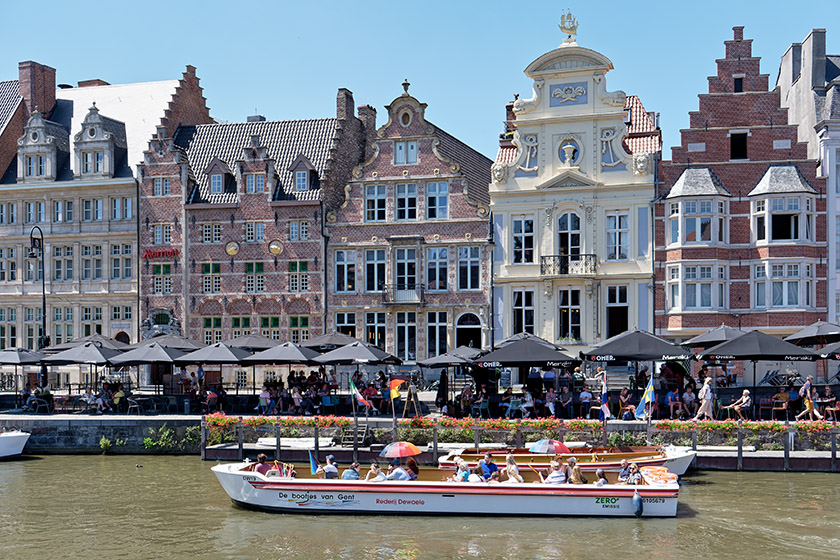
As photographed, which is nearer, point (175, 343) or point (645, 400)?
point (645, 400)

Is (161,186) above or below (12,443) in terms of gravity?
above

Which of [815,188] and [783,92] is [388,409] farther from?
[783,92]

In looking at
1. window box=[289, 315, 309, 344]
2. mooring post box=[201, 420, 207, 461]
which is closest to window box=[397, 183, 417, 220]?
window box=[289, 315, 309, 344]

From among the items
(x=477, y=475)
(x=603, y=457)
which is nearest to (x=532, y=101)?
(x=603, y=457)

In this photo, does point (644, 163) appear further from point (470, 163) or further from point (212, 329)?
point (212, 329)

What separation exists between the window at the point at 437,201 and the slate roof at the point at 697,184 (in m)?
9.46

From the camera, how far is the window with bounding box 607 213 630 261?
3912cm

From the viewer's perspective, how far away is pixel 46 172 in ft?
156

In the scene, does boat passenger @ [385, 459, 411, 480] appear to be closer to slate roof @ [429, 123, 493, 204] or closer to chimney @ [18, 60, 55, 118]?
slate roof @ [429, 123, 493, 204]

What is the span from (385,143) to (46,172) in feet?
56.1

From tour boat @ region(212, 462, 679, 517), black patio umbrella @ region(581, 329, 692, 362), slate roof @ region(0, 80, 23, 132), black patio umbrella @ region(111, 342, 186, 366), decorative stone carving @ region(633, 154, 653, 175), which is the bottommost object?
tour boat @ region(212, 462, 679, 517)

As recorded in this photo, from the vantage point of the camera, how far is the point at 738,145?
126 feet

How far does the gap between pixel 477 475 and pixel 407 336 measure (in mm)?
20232

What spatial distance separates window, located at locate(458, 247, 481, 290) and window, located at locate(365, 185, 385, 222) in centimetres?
396
